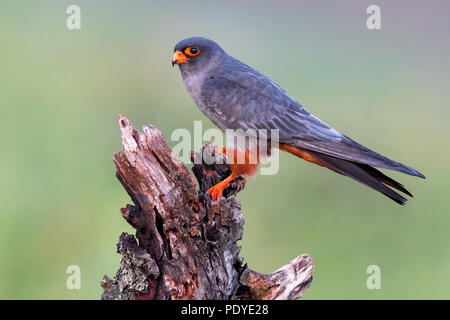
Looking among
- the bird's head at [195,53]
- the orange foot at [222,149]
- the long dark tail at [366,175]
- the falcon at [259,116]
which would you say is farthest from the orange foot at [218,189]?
the bird's head at [195,53]

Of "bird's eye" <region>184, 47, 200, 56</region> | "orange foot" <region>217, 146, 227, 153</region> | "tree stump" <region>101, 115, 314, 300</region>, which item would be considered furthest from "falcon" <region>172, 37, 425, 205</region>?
"tree stump" <region>101, 115, 314, 300</region>

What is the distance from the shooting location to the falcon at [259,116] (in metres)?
5.20

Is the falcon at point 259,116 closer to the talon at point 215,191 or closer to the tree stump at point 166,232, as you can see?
the talon at point 215,191

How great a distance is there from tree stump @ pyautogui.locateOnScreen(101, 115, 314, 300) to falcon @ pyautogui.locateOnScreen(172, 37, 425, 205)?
718 millimetres

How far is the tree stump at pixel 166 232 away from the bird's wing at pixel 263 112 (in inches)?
50.9

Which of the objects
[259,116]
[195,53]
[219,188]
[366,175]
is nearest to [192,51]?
[195,53]

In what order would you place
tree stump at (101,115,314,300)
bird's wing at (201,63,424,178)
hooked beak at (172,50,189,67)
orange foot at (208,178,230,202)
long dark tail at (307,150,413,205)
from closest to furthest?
tree stump at (101,115,314,300), long dark tail at (307,150,413,205), orange foot at (208,178,230,202), bird's wing at (201,63,424,178), hooked beak at (172,50,189,67)

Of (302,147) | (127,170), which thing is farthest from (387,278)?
(127,170)

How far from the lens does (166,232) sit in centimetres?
434

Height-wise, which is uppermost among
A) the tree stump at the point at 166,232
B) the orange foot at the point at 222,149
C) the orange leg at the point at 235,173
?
the orange foot at the point at 222,149

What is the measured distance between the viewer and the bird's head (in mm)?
5828

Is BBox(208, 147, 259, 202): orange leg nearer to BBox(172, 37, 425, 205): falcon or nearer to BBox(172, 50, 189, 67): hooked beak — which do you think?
BBox(172, 37, 425, 205): falcon

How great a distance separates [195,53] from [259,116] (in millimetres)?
914

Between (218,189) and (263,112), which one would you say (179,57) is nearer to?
(263,112)
